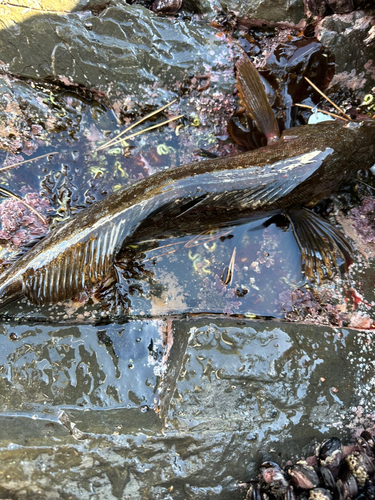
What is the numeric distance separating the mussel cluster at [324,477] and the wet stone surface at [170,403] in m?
0.10

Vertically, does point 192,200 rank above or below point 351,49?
below

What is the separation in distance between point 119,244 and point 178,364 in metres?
1.13

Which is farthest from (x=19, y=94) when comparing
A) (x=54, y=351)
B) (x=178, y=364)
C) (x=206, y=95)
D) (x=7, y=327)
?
(x=178, y=364)

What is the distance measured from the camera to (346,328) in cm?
285

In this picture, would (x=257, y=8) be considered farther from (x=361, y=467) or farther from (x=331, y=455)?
(x=361, y=467)

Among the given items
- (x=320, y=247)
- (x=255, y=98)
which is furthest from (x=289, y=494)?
(x=255, y=98)

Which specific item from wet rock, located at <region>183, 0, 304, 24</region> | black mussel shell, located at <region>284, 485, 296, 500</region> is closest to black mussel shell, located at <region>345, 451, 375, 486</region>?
black mussel shell, located at <region>284, 485, 296, 500</region>

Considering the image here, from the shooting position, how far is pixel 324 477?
2.46 meters

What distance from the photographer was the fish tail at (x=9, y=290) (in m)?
2.65

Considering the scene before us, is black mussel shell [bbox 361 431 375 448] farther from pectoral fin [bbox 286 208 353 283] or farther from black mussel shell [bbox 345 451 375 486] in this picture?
pectoral fin [bbox 286 208 353 283]

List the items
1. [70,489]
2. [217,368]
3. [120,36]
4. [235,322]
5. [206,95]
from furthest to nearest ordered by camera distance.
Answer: [206,95] → [120,36] → [235,322] → [217,368] → [70,489]

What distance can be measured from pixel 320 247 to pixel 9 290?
2.92 meters

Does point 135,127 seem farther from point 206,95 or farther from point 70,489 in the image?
point 70,489

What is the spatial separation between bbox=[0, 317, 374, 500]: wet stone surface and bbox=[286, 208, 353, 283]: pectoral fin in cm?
64
